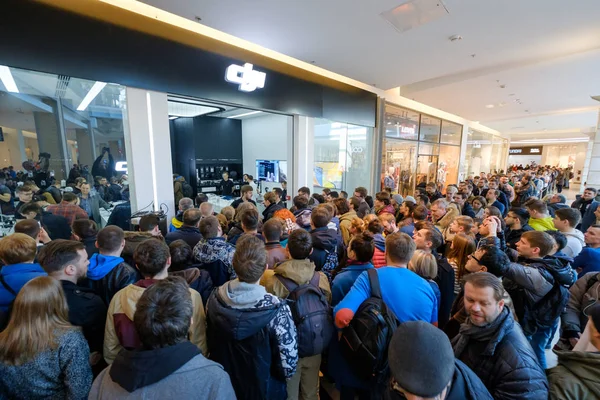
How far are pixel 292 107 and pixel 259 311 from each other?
16.1 feet

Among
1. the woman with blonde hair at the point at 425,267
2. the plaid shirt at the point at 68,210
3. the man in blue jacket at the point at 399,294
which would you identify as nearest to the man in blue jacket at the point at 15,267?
the plaid shirt at the point at 68,210

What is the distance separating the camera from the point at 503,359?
3.68 ft

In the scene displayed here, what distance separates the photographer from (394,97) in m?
8.28

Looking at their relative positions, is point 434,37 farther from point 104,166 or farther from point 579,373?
point 104,166

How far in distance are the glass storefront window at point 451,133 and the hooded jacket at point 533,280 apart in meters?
10.4

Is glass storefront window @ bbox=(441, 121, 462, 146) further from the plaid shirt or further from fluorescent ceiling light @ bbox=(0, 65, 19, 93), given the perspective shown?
fluorescent ceiling light @ bbox=(0, 65, 19, 93)

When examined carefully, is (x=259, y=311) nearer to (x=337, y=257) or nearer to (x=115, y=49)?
(x=337, y=257)

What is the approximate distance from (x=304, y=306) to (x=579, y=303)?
2044mm

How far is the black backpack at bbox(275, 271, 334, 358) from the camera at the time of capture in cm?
163

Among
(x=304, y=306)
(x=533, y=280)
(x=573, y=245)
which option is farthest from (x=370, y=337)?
Answer: (x=573, y=245)

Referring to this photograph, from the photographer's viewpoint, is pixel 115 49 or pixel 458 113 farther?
pixel 458 113

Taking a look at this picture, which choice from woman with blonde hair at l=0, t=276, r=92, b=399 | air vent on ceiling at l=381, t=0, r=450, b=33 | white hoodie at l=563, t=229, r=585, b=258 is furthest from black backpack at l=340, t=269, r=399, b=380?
air vent on ceiling at l=381, t=0, r=450, b=33

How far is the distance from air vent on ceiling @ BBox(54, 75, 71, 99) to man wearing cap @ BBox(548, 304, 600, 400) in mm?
4853

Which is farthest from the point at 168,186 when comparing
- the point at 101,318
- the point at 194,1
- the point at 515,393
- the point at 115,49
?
the point at 515,393
